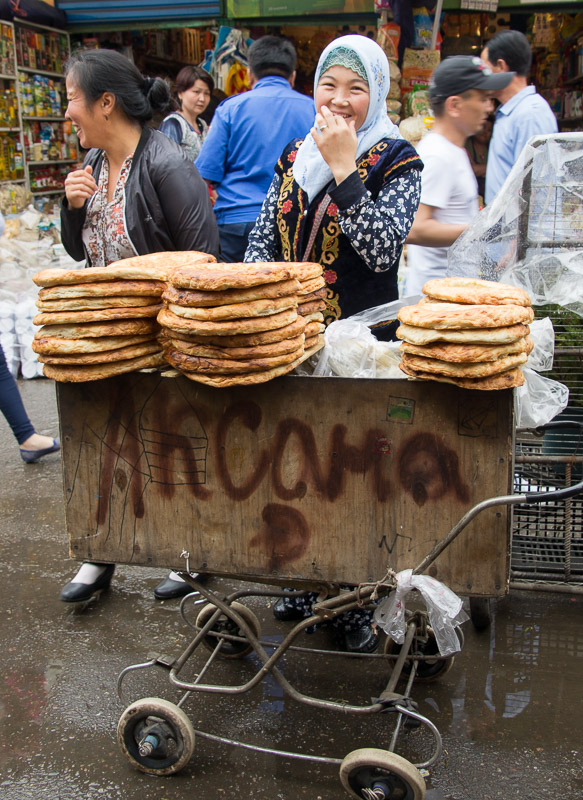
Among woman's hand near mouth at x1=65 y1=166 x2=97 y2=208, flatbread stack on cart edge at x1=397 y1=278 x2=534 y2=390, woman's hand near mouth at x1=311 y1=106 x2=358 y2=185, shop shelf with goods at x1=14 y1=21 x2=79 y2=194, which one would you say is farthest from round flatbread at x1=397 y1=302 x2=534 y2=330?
shop shelf with goods at x1=14 y1=21 x2=79 y2=194

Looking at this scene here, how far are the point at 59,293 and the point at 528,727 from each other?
200 centimetres

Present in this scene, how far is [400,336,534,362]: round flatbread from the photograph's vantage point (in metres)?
1.76

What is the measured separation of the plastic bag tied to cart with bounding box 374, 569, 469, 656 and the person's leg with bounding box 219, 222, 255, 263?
292cm

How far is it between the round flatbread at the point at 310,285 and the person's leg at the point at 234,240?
7.79 feet

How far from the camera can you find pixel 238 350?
1.88 meters

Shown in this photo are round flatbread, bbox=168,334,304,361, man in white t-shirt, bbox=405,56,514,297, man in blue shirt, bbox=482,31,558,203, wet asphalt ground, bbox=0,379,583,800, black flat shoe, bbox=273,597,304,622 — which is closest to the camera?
round flatbread, bbox=168,334,304,361

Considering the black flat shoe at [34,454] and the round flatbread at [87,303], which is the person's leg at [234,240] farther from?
the round flatbread at [87,303]

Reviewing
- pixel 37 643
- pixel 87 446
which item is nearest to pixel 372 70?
pixel 87 446

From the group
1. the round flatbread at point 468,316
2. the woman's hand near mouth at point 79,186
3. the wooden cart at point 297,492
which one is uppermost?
the woman's hand near mouth at point 79,186

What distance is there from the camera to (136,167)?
9.37ft

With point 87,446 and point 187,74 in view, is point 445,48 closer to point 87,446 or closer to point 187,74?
point 187,74

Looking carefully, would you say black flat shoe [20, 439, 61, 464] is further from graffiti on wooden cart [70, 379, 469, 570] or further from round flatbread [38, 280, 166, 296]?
round flatbread [38, 280, 166, 296]

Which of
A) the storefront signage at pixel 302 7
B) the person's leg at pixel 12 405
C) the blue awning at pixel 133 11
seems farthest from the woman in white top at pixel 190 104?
the person's leg at pixel 12 405

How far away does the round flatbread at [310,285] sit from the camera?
83.4 inches
